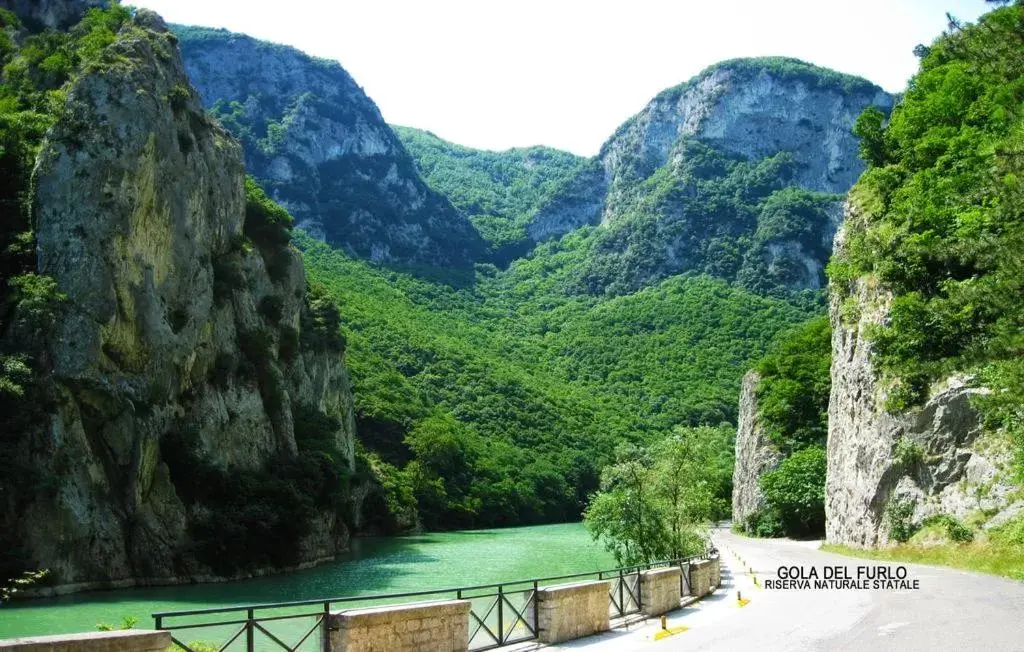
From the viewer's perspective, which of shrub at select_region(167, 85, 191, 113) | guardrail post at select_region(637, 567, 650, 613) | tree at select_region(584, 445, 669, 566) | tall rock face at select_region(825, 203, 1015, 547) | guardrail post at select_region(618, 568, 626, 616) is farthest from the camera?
shrub at select_region(167, 85, 191, 113)

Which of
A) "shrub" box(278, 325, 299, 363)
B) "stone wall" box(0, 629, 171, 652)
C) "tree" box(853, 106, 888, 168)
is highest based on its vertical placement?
"tree" box(853, 106, 888, 168)

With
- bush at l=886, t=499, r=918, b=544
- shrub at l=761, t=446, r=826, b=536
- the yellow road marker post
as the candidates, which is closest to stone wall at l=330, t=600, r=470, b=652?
the yellow road marker post

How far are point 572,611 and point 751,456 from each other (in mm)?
56090

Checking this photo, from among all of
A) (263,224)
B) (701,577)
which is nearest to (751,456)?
(263,224)

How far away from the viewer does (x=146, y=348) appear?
4769 cm

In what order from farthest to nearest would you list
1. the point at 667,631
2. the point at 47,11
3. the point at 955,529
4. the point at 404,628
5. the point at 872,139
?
the point at 47,11 → the point at 872,139 → the point at 955,529 → the point at 667,631 → the point at 404,628

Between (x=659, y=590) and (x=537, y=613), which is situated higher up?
(x=537, y=613)

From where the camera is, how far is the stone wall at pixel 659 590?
19047 millimetres

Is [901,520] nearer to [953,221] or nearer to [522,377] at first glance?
[953,221]

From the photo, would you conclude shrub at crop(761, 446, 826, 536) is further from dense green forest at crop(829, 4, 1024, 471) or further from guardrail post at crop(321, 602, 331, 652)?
guardrail post at crop(321, 602, 331, 652)

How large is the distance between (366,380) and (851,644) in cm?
9694

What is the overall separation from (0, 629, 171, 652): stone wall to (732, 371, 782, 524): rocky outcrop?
5389 cm

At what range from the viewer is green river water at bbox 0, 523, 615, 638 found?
102ft

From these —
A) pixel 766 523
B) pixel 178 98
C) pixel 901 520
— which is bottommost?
pixel 766 523
